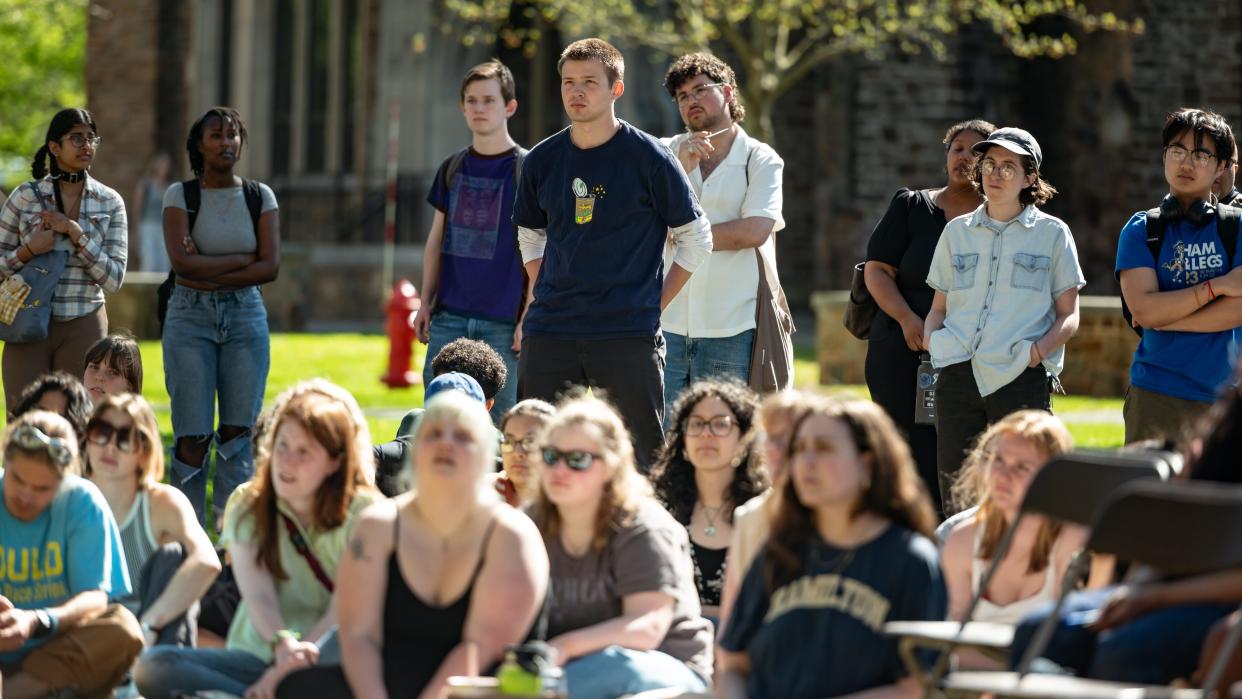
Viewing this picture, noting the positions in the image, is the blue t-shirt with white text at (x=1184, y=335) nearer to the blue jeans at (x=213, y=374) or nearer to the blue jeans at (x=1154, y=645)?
the blue jeans at (x=1154, y=645)

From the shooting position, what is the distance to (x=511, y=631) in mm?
5133

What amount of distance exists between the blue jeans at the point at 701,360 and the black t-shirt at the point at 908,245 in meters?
0.58

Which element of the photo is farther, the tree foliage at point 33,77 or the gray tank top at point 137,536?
the tree foliage at point 33,77

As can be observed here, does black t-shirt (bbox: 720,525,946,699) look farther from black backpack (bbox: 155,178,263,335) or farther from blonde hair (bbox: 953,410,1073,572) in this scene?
black backpack (bbox: 155,178,263,335)

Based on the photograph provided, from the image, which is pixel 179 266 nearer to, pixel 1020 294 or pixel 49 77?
pixel 1020 294

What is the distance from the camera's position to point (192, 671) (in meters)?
5.63

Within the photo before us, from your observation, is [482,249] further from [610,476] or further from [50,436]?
[610,476]

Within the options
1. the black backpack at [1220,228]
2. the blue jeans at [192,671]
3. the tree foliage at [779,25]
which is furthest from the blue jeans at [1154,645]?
the tree foliage at [779,25]

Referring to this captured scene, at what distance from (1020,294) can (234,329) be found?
11.6ft

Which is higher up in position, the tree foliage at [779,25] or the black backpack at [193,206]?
the tree foliage at [779,25]

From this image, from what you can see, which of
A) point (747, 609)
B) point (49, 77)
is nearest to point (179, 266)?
point (747, 609)

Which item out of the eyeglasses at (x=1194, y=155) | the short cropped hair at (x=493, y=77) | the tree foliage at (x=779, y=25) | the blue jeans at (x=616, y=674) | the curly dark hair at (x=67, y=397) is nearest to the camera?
the blue jeans at (x=616, y=674)

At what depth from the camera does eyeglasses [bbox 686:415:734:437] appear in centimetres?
655

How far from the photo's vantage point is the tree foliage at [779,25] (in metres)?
22.9
